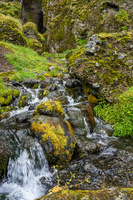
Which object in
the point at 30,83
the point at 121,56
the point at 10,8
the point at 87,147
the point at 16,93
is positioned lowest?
the point at 87,147

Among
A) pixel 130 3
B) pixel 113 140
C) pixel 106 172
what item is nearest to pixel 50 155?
pixel 106 172

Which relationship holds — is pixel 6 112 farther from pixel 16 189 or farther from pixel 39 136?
A: pixel 16 189

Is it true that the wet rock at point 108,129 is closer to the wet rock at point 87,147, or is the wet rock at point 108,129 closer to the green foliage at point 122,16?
the wet rock at point 87,147

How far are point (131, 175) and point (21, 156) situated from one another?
11.2 feet

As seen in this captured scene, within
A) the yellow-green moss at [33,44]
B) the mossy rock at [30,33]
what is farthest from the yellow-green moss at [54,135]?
the mossy rock at [30,33]

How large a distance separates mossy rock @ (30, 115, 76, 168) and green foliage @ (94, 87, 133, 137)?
8.29 feet

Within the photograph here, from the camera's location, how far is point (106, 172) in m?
3.93

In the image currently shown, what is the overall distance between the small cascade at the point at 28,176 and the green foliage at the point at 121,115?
3689 millimetres

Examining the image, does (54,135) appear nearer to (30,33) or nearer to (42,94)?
(42,94)

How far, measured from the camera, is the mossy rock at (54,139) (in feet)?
14.5

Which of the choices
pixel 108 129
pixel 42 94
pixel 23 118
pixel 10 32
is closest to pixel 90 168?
pixel 108 129

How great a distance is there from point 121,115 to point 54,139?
12.0 feet

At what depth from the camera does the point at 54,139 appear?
454 cm

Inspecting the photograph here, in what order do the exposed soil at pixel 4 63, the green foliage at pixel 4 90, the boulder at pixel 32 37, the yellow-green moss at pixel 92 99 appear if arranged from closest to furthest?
the yellow-green moss at pixel 92 99, the green foliage at pixel 4 90, the exposed soil at pixel 4 63, the boulder at pixel 32 37
